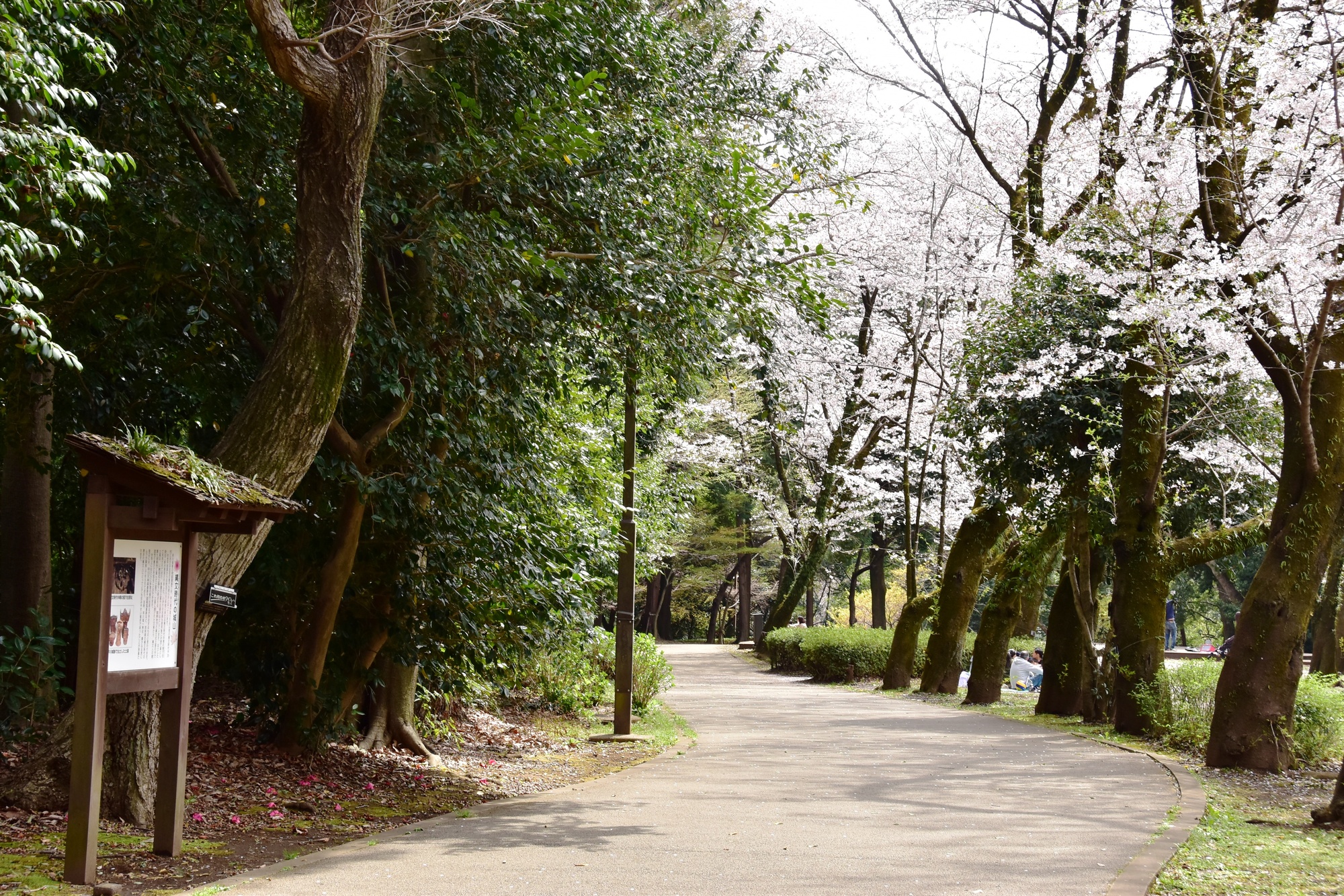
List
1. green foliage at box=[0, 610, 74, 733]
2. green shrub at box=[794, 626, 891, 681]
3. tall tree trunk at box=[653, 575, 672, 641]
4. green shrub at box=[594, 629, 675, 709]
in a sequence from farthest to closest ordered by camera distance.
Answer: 1. tall tree trunk at box=[653, 575, 672, 641]
2. green shrub at box=[794, 626, 891, 681]
3. green shrub at box=[594, 629, 675, 709]
4. green foliage at box=[0, 610, 74, 733]

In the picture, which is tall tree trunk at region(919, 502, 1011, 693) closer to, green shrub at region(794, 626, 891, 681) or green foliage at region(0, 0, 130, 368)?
green shrub at region(794, 626, 891, 681)

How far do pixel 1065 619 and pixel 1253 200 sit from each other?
22.7ft

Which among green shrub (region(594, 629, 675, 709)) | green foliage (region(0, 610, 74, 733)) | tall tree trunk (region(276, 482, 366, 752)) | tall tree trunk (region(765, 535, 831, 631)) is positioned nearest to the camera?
green foliage (region(0, 610, 74, 733))

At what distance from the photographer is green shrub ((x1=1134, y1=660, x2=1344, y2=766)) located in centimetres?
1117

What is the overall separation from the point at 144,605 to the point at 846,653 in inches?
858

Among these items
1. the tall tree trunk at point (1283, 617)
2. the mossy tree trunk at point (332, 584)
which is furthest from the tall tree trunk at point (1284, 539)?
the mossy tree trunk at point (332, 584)

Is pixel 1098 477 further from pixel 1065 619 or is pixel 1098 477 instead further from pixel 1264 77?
pixel 1264 77

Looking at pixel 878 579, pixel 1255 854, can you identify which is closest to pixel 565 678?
pixel 1255 854

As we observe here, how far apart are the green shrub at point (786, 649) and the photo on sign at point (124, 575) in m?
24.0

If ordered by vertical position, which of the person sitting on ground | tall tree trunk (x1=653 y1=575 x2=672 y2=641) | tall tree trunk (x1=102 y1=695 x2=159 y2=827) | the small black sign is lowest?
tall tree trunk (x1=653 y1=575 x2=672 y2=641)

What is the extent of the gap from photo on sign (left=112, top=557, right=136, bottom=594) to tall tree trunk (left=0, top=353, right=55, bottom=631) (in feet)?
→ 10.1

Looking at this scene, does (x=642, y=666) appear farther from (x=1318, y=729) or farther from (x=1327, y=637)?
(x=1327, y=637)

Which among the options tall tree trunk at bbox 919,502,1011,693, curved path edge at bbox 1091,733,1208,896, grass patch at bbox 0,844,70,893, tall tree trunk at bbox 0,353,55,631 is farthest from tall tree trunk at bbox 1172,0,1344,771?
tall tree trunk at bbox 0,353,55,631

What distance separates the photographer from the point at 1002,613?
18.6 m
